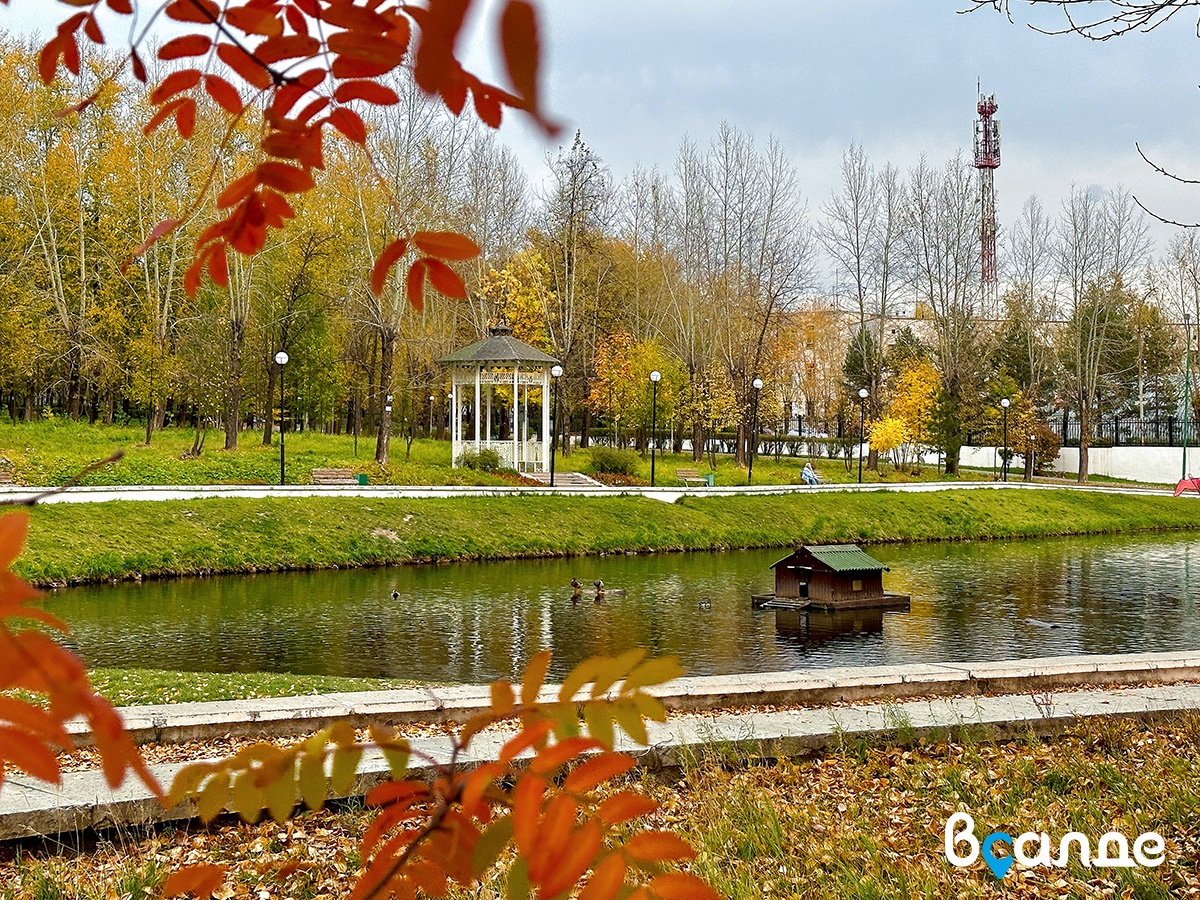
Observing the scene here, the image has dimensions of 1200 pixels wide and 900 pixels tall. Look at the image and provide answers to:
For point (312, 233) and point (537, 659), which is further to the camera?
point (312, 233)

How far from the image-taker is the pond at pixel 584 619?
39.8 ft

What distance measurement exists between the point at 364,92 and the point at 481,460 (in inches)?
1211

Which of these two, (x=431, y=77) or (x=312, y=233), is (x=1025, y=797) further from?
(x=312, y=233)

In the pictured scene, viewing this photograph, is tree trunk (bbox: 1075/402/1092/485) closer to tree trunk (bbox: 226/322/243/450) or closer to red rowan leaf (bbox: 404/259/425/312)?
tree trunk (bbox: 226/322/243/450)

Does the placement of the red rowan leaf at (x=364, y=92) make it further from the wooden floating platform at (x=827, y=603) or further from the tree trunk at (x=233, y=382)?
the tree trunk at (x=233, y=382)

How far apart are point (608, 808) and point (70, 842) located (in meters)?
3.93

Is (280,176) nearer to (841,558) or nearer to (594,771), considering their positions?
(594,771)

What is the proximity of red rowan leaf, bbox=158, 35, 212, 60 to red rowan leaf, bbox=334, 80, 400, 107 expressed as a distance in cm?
14

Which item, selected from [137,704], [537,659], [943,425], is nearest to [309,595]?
[137,704]

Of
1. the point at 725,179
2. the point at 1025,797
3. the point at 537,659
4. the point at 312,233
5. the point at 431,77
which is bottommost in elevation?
the point at 1025,797

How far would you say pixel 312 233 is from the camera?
111ft

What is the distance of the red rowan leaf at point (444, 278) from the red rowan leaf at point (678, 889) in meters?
0.63

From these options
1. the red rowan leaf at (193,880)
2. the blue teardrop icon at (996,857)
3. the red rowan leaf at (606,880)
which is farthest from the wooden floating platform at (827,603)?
the red rowan leaf at (606,880)

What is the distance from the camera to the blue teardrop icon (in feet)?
13.3
